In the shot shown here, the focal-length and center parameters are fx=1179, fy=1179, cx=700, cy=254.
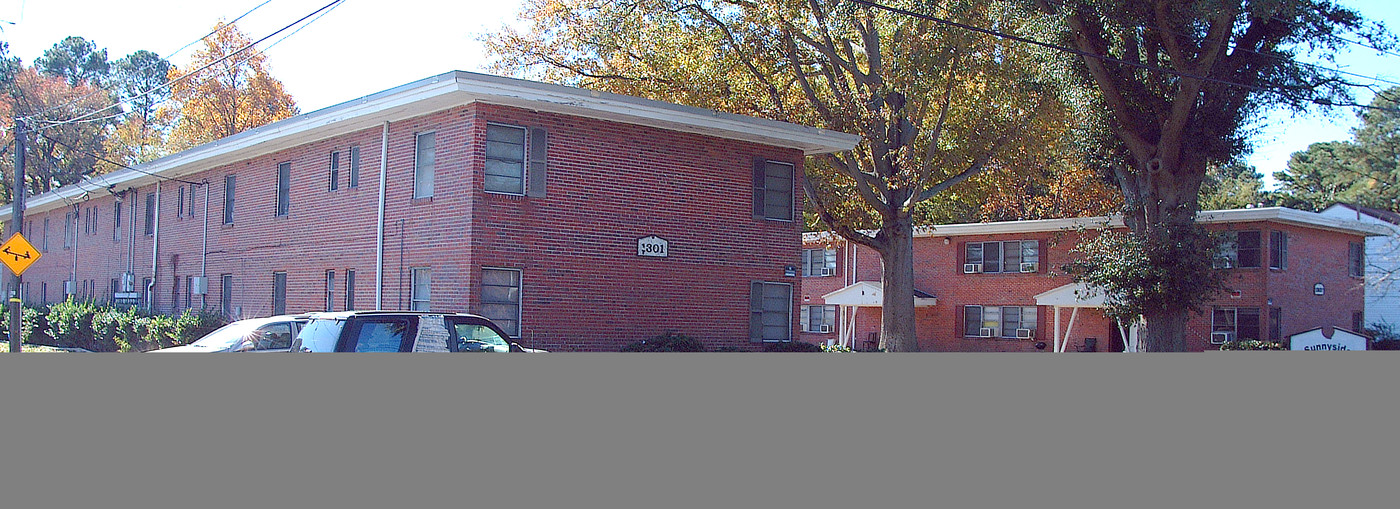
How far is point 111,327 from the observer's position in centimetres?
2730

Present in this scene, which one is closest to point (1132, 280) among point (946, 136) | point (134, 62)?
point (946, 136)

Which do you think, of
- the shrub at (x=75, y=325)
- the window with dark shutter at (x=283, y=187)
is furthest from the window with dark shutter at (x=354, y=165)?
the shrub at (x=75, y=325)

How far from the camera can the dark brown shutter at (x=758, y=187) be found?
77.4 ft

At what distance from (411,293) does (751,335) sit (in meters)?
6.89

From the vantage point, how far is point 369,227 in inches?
850

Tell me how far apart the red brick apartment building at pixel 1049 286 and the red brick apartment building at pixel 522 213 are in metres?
10.1

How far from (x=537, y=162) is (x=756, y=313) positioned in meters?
5.90

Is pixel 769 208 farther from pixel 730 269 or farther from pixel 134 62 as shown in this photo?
pixel 134 62

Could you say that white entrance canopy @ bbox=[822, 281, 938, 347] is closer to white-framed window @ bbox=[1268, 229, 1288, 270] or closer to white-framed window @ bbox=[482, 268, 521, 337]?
white-framed window @ bbox=[1268, 229, 1288, 270]

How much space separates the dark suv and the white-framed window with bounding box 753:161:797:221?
34.1ft

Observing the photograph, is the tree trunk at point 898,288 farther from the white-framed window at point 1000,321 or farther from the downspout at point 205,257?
the downspout at point 205,257

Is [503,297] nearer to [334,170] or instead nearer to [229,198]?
[334,170]

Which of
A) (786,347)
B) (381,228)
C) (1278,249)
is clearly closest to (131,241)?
(381,228)

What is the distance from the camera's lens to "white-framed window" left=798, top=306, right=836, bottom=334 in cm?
4344
